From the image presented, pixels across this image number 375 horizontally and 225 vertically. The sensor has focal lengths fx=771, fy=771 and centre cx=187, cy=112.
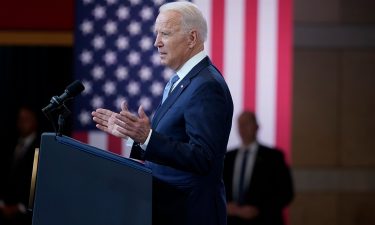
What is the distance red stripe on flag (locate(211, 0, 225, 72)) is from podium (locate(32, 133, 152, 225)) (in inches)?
101

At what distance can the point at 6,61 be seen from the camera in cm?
720

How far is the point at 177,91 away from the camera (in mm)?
1995

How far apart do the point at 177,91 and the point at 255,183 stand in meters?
2.26

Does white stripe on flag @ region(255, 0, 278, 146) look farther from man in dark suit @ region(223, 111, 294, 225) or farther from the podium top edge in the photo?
the podium top edge

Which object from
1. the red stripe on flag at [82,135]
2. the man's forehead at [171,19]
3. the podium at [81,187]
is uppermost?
the man's forehead at [171,19]

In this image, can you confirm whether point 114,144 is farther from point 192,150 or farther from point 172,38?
point 192,150

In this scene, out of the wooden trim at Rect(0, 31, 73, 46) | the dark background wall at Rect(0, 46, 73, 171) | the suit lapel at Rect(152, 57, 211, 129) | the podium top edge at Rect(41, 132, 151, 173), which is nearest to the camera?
Answer: the podium top edge at Rect(41, 132, 151, 173)

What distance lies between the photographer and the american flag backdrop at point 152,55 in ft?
14.1

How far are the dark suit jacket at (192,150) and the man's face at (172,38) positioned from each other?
2.4 inches

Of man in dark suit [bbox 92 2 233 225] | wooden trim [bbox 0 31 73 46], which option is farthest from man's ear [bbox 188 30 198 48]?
wooden trim [bbox 0 31 73 46]

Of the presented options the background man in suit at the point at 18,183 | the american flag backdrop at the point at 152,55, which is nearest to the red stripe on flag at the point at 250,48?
the american flag backdrop at the point at 152,55

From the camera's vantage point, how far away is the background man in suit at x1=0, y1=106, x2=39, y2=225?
471cm

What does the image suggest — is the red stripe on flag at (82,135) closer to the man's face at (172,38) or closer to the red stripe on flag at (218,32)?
the red stripe on flag at (218,32)

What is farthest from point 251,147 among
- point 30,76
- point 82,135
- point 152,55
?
point 30,76
